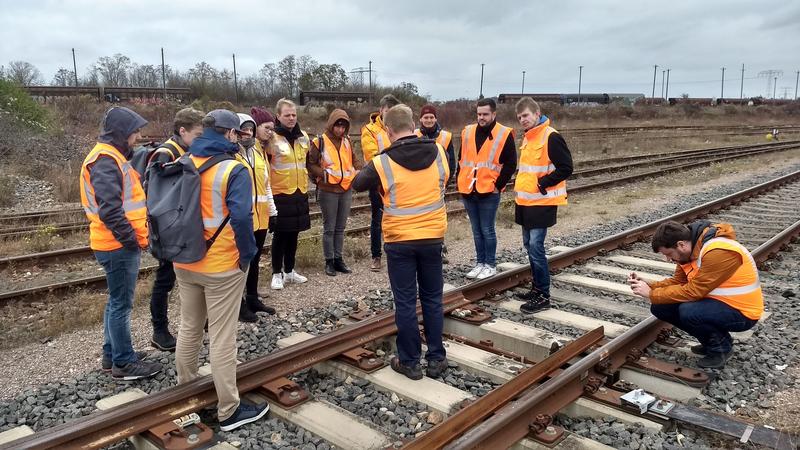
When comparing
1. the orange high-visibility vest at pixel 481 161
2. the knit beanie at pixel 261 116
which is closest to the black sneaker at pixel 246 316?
the knit beanie at pixel 261 116

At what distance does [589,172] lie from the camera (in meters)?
18.2

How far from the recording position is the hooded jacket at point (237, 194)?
11.9 feet

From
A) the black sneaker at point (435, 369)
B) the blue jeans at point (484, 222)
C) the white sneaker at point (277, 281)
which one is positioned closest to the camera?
the black sneaker at point (435, 369)

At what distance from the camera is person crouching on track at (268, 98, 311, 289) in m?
6.39

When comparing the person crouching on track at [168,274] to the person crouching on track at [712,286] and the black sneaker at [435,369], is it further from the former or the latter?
the person crouching on track at [712,286]

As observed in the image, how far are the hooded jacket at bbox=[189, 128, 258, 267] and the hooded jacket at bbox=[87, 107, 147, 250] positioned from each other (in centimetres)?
91

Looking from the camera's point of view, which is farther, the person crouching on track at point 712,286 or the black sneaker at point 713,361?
the black sneaker at point 713,361

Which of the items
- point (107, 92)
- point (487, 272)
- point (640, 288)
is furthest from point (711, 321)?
point (107, 92)

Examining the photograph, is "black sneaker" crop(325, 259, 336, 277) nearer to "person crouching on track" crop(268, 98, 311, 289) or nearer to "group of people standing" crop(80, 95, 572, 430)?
"person crouching on track" crop(268, 98, 311, 289)

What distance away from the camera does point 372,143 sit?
730cm

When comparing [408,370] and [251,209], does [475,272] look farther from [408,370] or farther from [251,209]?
[251,209]

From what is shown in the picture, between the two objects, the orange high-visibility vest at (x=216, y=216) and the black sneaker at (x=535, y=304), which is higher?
the orange high-visibility vest at (x=216, y=216)

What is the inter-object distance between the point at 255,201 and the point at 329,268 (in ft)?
7.27

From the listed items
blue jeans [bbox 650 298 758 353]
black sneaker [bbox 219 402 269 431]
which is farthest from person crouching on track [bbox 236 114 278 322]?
blue jeans [bbox 650 298 758 353]
